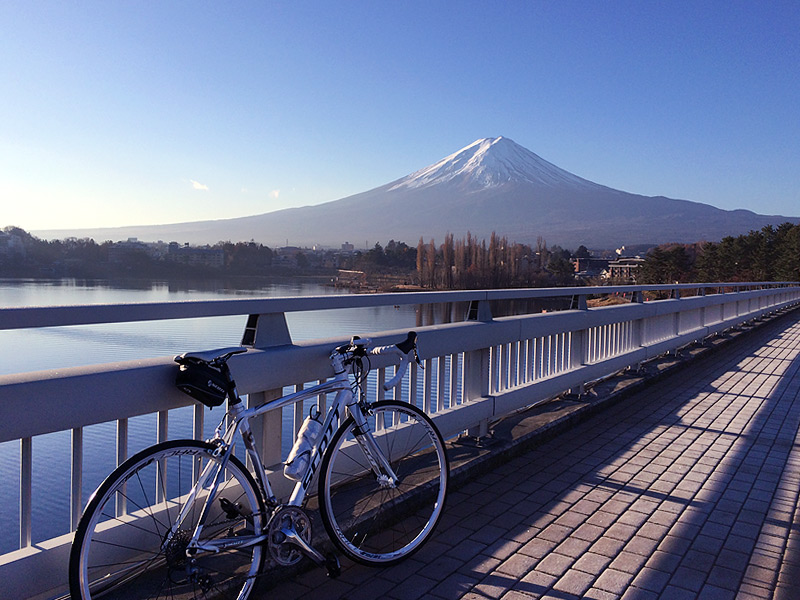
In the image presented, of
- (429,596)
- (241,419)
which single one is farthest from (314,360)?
(429,596)

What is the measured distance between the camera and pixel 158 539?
3.12 m

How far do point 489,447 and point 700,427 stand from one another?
10.2 feet

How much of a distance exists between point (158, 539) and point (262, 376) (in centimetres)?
93

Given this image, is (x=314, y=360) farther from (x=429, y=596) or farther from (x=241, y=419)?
(x=429, y=596)

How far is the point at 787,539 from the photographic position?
4352mm

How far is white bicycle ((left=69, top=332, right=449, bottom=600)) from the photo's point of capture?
2830 millimetres

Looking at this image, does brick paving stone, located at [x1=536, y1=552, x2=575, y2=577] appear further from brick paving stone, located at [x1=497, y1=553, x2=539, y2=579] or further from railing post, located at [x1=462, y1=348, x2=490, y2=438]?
railing post, located at [x1=462, y1=348, x2=490, y2=438]

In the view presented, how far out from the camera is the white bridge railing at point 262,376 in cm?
262

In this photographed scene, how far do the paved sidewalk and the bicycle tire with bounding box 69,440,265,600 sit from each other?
40cm

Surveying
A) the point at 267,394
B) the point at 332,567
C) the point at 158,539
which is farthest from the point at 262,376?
the point at 332,567

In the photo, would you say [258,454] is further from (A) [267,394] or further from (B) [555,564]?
(B) [555,564]

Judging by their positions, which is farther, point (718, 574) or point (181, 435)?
point (181, 435)

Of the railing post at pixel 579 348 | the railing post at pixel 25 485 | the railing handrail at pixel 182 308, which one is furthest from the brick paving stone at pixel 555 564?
the railing post at pixel 579 348

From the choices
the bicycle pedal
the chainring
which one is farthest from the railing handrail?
the bicycle pedal
